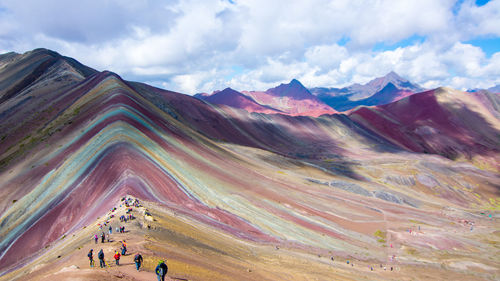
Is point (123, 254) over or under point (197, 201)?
under

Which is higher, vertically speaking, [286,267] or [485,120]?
[485,120]

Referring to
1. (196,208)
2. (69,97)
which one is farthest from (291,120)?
(196,208)

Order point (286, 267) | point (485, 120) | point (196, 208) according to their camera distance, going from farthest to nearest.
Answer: point (485, 120)
point (196, 208)
point (286, 267)

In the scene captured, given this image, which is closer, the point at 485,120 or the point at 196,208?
the point at 196,208

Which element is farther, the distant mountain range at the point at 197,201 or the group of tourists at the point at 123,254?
the distant mountain range at the point at 197,201

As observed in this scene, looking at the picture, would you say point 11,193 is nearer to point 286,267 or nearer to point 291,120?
point 286,267

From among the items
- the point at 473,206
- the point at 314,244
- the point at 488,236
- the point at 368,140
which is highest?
the point at 368,140

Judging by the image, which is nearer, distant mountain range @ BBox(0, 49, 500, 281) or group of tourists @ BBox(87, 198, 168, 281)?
group of tourists @ BBox(87, 198, 168, 281)

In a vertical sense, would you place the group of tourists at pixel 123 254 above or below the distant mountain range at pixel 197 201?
below

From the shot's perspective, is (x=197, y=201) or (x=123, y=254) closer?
(x=123, y=254)

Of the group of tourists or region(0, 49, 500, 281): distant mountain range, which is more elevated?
region(0, 49, 500, 281): distant mountain range

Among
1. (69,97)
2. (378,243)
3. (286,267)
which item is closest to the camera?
(286,267)
